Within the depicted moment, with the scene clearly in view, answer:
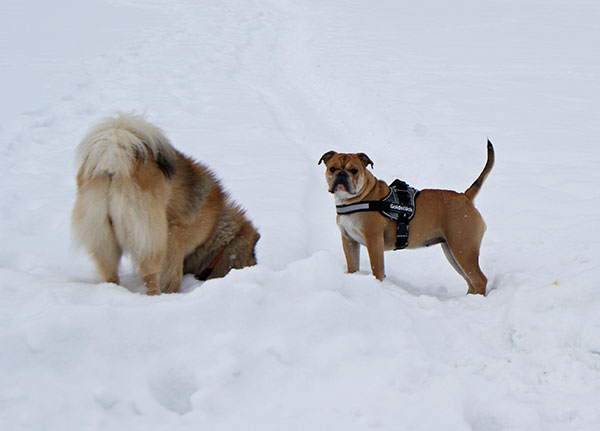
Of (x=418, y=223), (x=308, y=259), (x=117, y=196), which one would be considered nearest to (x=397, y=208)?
(x=418, y=223)

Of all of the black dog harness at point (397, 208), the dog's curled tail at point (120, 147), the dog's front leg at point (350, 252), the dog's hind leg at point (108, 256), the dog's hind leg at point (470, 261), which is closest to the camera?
the dog's curled tail at point (120, 147)

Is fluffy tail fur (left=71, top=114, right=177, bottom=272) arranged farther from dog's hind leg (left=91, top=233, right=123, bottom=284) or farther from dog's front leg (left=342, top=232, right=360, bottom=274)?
dog's front leg (left=342, top=232, right=360, bottom=274)

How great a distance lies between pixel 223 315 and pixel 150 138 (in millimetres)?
1347

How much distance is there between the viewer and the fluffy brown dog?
300cm

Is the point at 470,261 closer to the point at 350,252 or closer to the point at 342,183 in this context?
the point at 350,252

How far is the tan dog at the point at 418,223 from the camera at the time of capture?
14.7 ft

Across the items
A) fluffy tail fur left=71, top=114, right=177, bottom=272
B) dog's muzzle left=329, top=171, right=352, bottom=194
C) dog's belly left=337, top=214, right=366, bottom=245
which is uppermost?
fluffy tail fur left=71, top=114, right=177, bottom=272

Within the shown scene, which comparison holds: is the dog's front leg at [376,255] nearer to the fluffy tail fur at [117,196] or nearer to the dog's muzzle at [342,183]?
the dog's muzzle at [342,183]

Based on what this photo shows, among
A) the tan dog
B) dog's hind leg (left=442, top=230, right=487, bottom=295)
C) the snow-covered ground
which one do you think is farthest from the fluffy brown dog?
dog's hind leg (left=442, top=230, right=487, bottom=295)

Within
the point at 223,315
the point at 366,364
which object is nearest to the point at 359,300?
the point at 366,364

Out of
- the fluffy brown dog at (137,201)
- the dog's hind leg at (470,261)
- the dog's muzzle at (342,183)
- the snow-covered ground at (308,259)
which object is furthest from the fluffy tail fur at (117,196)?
the dog's hind leg at (470,261)

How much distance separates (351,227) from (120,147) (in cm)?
231

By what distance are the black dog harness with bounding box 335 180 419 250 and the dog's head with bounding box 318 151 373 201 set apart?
0.45 feet

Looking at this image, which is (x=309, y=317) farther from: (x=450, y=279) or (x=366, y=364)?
(x=450, y=279)
